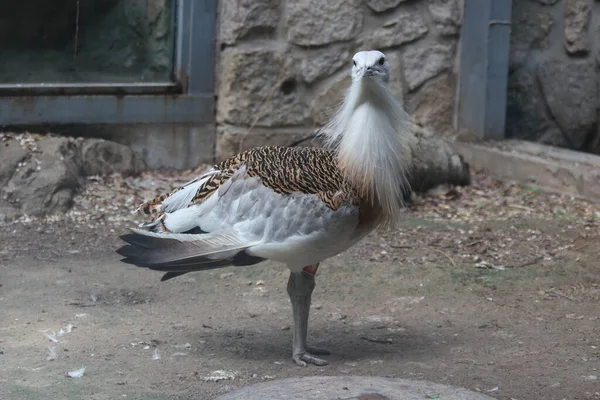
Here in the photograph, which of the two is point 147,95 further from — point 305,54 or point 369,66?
point 369,66

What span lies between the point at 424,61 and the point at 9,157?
293 centimetres

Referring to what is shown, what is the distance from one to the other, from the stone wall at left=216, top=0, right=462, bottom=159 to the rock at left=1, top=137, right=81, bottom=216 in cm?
112

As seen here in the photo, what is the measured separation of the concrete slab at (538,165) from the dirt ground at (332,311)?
0.74ft

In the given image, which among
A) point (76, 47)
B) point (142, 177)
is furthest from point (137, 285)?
point (76, 47)

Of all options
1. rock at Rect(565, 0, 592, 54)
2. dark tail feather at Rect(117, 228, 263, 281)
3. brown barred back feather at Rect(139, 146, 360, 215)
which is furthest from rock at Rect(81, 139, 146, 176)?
rock at Rect(565, 0, 592, 54)

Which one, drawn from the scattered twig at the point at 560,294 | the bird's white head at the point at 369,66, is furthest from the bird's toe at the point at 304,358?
the scattered twig at the point at 560,294

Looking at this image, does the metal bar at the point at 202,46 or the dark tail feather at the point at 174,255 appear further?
the metal bar at the point at 202,46

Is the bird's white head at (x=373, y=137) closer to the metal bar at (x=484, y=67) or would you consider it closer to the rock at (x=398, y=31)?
the rock at (x=398, y=31)

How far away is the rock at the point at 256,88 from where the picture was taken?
21.2ft

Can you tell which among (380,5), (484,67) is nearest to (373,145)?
(380,5)

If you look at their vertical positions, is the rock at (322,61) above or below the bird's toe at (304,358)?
above

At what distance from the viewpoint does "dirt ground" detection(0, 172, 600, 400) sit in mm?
3816

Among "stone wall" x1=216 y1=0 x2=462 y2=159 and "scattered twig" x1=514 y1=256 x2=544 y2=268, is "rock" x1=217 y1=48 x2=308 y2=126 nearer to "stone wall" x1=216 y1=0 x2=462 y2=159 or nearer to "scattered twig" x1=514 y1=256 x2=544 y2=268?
"stone wall" x1=216 y1=0 x2=462 y2=159

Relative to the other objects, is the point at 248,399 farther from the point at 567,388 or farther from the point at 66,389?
the point at 567,388
